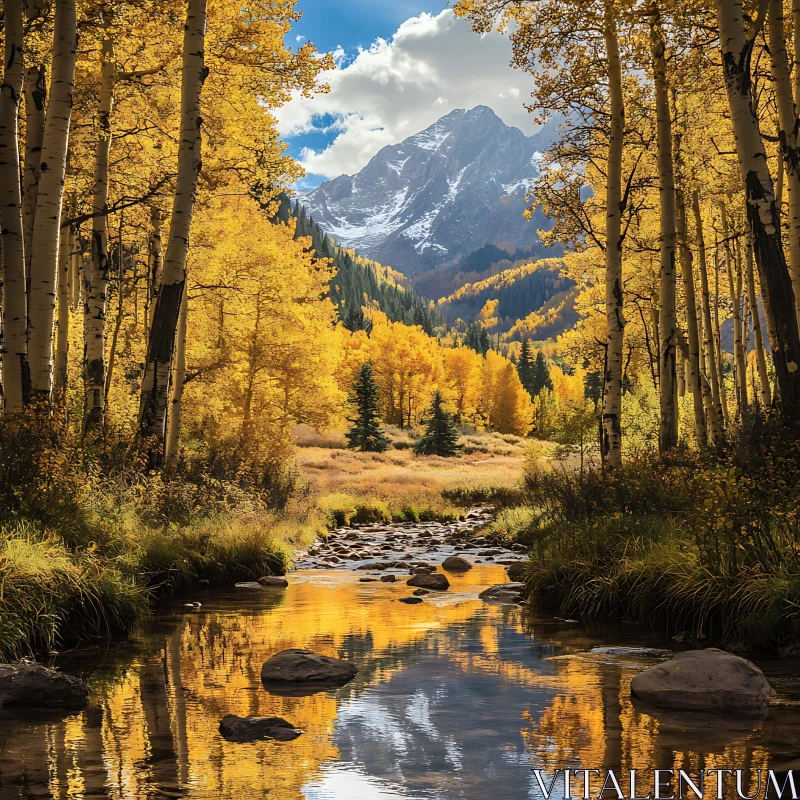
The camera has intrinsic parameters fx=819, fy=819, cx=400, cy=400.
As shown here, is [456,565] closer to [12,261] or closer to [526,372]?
[12,261]

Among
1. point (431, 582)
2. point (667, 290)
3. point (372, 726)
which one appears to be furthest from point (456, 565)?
point (372, 726)

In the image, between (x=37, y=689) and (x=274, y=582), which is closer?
(x=37, y=689)

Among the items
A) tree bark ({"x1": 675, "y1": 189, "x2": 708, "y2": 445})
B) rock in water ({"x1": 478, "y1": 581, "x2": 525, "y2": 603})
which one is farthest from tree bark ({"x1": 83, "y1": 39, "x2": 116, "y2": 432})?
tree bark ({"x1": 675, "y1": 189, "x2": 708, "y2": 445})

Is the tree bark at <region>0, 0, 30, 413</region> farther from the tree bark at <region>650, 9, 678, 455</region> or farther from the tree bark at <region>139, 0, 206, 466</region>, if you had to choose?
the tree bark at <region>650, 9, 678, 455</region>

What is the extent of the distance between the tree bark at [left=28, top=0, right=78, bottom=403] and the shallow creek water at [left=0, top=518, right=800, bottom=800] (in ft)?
10.1

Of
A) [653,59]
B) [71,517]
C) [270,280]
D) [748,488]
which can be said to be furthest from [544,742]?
[270,280]

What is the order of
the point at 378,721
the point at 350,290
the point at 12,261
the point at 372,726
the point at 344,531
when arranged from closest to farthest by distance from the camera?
the point at 372,726
the point at 378,721
the point at 12,261
the point at 344,531
the point at 350,290

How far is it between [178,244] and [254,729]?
308 inches

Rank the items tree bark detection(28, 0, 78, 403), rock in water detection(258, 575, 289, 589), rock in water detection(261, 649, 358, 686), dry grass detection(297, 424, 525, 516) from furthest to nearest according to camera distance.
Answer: dry grass detection(297, 424, 525, 516) → rock in water detection(258, 575, 289, 589) → tree bark detection(28, 0, 78, 403) → rock in water detection(261, 649, 358, 686)

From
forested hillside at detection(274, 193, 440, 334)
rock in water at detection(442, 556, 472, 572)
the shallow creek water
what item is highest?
forested hillside at detection(274, 193, 440, 334)

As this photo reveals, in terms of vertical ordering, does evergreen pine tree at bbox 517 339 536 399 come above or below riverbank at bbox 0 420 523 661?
above

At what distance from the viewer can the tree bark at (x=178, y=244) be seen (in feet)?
35.9

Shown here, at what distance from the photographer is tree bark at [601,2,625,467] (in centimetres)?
1164

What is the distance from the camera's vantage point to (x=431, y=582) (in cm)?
1141
